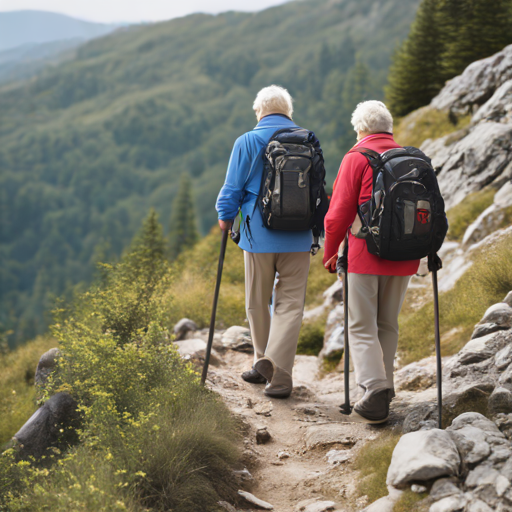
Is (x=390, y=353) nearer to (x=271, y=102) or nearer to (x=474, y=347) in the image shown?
(x=474, y=347)

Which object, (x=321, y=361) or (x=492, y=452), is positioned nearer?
(x=492, y=452)

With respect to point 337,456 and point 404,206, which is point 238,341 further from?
point 404,206

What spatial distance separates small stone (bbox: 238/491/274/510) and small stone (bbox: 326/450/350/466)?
68 centimetres

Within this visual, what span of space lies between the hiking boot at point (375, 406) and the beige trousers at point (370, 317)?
0.16 ft

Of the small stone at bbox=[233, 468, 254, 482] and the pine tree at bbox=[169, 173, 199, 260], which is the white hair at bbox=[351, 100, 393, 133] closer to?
the small stone at bbox=[233, 468, 254, 482]

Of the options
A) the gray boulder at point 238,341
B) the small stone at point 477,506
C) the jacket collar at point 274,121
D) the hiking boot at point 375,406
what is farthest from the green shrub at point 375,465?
the gray boulder at point 238,341

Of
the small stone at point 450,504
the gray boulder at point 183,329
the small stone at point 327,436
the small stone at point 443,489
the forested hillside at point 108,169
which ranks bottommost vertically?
the forested hillside at point 108,169

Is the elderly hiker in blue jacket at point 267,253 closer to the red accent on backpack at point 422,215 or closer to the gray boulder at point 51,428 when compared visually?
the red accent on backpack at point 422,215

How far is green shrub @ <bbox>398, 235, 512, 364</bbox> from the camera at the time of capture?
19.5ft

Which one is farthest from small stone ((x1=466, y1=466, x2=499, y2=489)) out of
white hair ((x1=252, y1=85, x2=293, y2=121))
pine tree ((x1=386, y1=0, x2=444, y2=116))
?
pine tree ((x1=386, y1=0, x2=444, y2=116))

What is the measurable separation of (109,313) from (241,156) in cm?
247

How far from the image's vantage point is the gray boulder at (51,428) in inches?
186

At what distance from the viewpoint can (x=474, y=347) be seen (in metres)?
4.83

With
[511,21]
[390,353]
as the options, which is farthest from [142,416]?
[511,21]
